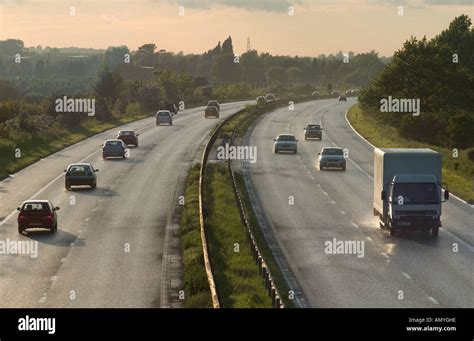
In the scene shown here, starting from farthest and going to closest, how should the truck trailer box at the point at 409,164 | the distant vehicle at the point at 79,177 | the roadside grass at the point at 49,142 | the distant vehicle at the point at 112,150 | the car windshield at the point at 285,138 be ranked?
the car windshield at the point at 285,138 < the distant vehicle at the point at 112,150 < the roadside grass at the point at 49,142 < the distant vehicle at the point at 79,177 < the truck trailer box at the point at 409,164

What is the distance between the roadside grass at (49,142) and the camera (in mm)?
70375

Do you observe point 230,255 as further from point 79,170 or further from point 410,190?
point 79,170

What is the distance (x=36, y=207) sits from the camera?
40.5 meters

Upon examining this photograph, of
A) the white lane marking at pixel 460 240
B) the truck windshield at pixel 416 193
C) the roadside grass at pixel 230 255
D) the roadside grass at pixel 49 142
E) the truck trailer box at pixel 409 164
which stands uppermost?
the truck trailer box at pixel 409 164

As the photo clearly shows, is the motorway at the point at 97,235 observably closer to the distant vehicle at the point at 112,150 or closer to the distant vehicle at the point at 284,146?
the distant vehicle at the point at 112,150

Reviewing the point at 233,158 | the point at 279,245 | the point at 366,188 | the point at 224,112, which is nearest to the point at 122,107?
the point at 224,112

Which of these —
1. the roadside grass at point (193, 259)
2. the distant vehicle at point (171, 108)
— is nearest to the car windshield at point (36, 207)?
the roadside grass at point (193, 259)

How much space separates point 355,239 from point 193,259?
8.56 meters

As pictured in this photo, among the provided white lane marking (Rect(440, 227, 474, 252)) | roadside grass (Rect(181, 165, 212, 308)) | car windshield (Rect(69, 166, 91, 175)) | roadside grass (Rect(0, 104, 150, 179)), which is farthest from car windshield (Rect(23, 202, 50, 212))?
roadside grass (Rect(0, 104, 150, 179))

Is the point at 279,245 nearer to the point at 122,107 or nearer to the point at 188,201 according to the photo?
the point at 188,201

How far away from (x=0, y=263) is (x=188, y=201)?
16305 millimetres

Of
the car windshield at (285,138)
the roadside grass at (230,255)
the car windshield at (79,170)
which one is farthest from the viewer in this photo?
the car windshield at (285,138)

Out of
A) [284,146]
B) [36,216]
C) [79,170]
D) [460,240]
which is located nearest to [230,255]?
[460,240]

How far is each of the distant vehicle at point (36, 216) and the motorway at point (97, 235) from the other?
0.45 metres
